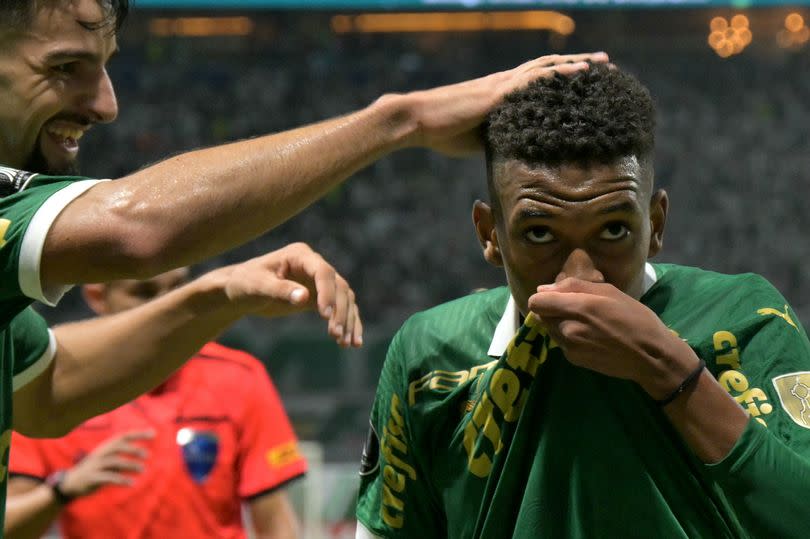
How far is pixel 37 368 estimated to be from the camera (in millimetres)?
2596

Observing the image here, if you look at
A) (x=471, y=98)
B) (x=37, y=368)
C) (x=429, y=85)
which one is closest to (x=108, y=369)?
(x=37, y=368)

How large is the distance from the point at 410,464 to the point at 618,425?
409mm

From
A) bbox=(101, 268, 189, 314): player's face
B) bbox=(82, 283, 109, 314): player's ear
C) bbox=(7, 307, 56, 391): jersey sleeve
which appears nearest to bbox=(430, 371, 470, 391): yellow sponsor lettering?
bbox=(7, 307, 56, 391): jersey sleeve

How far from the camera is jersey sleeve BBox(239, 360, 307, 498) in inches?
155

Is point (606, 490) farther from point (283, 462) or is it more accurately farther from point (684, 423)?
point (283, 462)

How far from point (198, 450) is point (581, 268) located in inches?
97.2

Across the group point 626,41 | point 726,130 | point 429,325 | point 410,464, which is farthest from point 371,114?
point 726,130

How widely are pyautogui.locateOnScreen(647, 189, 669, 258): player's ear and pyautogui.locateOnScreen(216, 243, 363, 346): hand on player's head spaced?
50 cm

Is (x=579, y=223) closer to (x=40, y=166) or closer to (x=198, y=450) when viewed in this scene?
(x=40, y=166)


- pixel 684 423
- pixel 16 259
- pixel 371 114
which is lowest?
pixel 684 423

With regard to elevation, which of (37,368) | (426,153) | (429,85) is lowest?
(426,153)

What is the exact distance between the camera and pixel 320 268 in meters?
2.00

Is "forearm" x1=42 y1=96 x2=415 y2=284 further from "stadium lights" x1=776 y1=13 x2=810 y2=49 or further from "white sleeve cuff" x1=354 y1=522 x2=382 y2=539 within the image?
"stadium lights" x1=776 y1=13 x2=810 y2=49

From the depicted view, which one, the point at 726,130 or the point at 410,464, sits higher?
the point at 410,464
